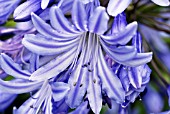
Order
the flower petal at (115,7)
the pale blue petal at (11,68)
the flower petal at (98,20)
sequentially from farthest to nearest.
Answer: the pale blue petal at (11,68) → the flower petal at (115,7) → the flower petal at (98,20)

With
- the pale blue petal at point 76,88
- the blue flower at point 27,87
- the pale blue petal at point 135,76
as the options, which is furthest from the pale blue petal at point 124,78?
the blue flower at point 27,87

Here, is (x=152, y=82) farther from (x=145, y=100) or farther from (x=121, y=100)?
(x=121, y=100)

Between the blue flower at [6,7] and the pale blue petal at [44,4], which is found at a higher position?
the pale blue petal at [44,4]

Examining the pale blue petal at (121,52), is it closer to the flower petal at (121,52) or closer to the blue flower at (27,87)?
the flower petal at (121,52)

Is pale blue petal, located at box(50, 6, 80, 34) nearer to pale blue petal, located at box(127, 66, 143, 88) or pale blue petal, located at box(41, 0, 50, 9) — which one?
pale blue petal, located at box(41, 0, 50, 9)

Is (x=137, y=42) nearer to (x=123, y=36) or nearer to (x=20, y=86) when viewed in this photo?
(x=123, y=36)

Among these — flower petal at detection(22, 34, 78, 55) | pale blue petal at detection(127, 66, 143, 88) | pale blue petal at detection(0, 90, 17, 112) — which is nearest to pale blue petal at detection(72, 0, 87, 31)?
flower petal at detection(22, 34, 78, 55)
